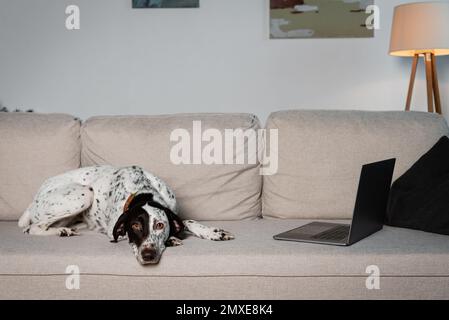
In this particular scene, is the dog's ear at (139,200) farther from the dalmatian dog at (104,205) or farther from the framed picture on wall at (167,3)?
the framed picture on wall at (167,3)

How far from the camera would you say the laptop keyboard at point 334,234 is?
2.28 metres

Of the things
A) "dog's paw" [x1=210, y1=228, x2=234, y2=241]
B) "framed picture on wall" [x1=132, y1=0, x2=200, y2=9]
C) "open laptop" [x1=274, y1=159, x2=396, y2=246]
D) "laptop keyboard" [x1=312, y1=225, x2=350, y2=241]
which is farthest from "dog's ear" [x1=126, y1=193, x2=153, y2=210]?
"framed picture on wall" [x1=132, y1=0, x2=200, y2=9]

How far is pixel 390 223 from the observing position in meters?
2.62

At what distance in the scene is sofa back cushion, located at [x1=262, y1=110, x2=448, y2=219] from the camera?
2783 millimetres

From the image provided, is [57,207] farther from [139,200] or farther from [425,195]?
[425,195]

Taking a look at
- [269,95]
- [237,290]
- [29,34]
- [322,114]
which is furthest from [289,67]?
[237,290]

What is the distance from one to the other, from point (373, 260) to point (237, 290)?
0.52 m

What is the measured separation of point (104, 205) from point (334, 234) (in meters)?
1.07

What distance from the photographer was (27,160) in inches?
113

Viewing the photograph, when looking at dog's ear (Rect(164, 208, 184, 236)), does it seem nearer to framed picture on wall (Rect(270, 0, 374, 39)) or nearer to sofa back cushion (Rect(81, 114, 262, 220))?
sofa back cushion (Rect(81, 114, 262, 220))

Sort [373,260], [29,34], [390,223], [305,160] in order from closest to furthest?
[373,260] → [390,223] → [305,160] → [29,34]

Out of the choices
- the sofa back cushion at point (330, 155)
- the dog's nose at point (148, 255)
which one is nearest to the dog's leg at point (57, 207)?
the dog's nose at point (148, 255)

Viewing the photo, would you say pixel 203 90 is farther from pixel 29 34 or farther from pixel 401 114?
pixel 401 114

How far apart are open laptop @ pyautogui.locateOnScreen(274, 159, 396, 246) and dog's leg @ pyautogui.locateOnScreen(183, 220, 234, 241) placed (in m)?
0.22
